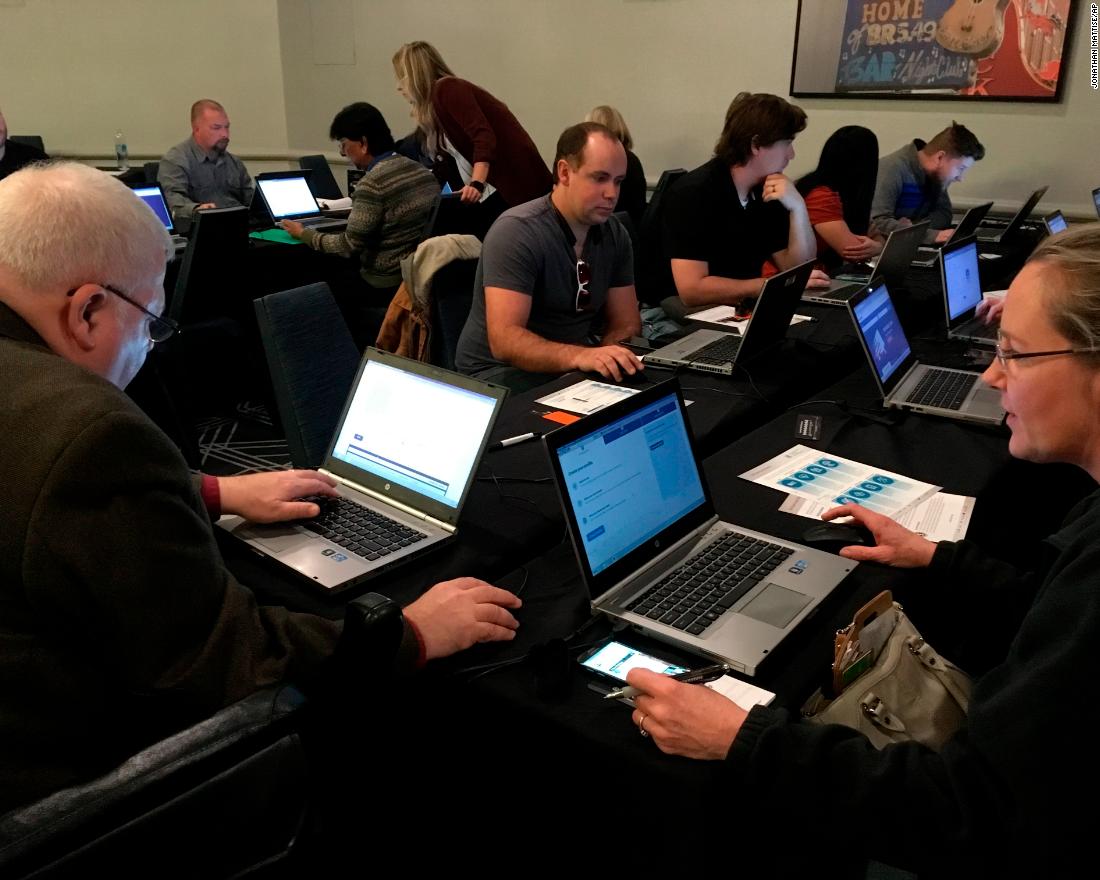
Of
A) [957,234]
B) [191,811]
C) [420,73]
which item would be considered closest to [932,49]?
[957,234]

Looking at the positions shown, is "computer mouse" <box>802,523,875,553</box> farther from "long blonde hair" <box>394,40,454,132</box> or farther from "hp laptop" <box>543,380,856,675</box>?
"long blonde hair" <box>394,40,454,132</box>

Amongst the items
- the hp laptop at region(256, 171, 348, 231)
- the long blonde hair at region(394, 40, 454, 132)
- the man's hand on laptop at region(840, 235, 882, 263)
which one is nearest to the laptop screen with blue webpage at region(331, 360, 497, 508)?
the man's hand on laptop at region(840, 235, 882, 263)

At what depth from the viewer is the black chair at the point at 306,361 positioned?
2129 mm

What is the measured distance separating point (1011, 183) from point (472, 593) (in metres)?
4.94

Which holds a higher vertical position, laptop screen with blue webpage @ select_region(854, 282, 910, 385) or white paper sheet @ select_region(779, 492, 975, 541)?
laptop screen with blue webpage @ select_region(854, 282, 910, 385)

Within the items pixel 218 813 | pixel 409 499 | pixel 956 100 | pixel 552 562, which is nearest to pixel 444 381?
pixel 409 499

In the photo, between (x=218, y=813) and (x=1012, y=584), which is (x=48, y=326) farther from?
(x=1012, y=584)

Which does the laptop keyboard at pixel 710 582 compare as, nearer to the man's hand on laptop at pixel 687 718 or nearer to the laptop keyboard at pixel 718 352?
the man's hand on laptop at pixel 687 718

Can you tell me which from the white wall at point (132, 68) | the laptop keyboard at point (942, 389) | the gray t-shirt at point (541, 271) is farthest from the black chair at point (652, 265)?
the white wall at point (132, 68)

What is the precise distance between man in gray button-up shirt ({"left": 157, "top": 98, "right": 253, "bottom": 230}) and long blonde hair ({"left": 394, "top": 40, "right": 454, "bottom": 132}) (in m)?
1.52

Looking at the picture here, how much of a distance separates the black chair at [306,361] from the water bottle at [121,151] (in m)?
5.50

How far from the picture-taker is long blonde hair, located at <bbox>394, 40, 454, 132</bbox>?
4.55 metres

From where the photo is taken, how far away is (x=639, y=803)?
1.04m

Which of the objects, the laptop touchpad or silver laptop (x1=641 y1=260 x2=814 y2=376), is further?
silver laptop (x1=641 y1=260 x2=814 y2=376)
